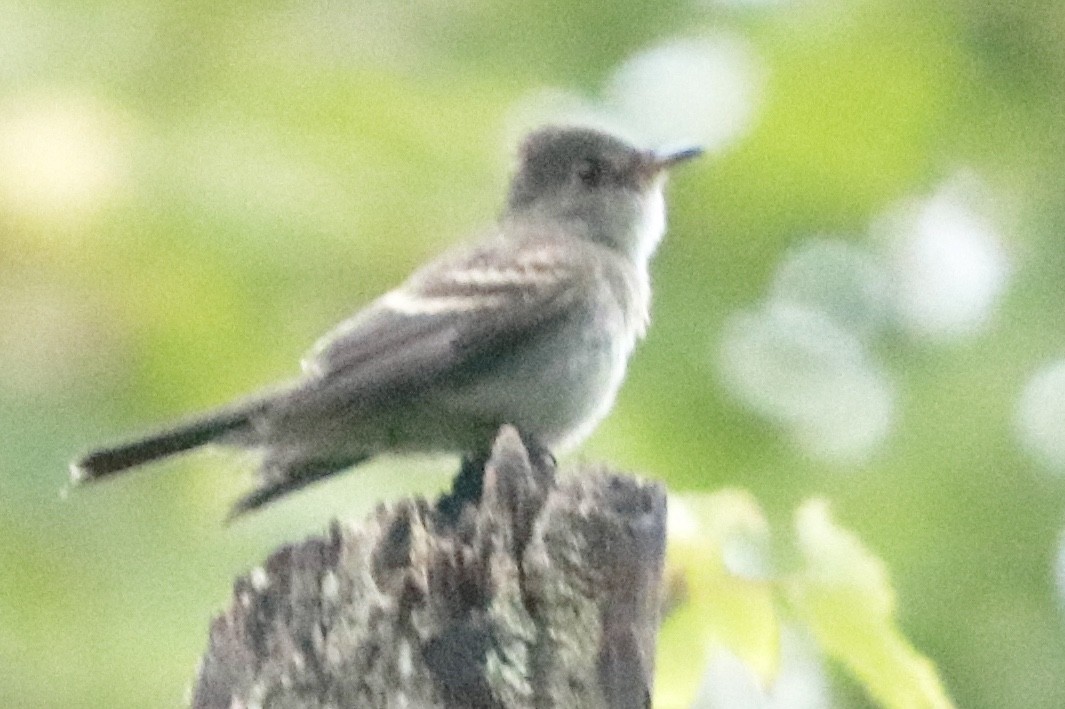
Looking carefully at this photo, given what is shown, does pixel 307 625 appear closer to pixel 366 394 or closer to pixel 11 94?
pixel 11 94

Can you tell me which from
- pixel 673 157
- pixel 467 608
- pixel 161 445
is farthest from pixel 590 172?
pixel 467 608

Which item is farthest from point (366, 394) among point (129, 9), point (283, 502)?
point (129, 9)

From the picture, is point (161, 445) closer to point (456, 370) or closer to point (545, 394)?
point (456, 370)

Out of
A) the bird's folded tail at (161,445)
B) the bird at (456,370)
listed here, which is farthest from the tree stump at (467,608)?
the bird at (456,370)

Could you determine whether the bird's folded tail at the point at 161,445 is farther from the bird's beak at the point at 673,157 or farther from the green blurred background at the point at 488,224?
the bird's beak at the point at 673,157

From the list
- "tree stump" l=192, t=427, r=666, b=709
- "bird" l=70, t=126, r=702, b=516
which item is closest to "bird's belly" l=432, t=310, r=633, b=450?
"bird" l=70, t=126, r=702, b=516

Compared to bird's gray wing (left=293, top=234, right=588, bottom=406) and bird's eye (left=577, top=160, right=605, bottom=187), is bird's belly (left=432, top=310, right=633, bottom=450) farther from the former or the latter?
bird's eye (left=577, top=160, right=605, bottom=187)
